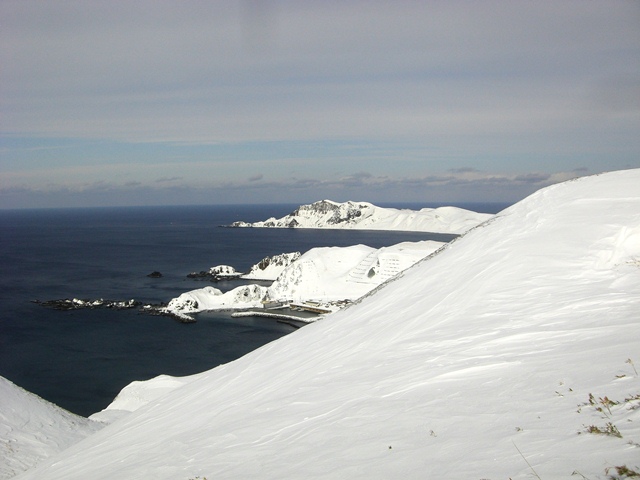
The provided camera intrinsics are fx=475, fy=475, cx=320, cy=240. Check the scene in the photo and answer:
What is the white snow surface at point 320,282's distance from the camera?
5066 centimetres

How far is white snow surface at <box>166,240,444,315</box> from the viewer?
50.7 m

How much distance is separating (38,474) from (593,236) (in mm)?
11336

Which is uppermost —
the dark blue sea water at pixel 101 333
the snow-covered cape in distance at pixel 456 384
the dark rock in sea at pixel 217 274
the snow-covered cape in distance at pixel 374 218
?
the snow-covered cape in distance at pixel 374 218

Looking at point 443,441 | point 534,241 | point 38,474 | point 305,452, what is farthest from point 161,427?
point 534,241

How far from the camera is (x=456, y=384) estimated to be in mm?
5551

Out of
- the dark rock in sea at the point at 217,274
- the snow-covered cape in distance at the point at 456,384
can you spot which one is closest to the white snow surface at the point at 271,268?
the dark rock in sea at the point at 217,274

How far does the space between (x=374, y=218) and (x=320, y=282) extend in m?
121

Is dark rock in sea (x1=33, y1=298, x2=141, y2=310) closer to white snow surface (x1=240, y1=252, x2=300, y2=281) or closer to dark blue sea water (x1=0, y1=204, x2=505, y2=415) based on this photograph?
dark blue sea water (x1=0, y1=204, x2=505, y2=415)

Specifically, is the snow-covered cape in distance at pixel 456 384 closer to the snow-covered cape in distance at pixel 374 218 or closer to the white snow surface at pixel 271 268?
the white snow surface at pixel 271 268

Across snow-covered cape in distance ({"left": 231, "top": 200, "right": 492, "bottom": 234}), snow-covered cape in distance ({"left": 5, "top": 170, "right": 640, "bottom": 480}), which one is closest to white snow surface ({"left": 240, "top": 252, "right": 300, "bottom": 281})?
snow-covered cape in distance ({"left": 5, "top": 170, "right": 640, "bottom": 480})

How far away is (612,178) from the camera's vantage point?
12.3 metres

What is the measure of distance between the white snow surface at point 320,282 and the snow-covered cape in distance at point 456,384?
130ft

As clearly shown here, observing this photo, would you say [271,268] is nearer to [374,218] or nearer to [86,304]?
[86,304]

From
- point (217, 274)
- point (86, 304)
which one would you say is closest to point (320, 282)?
point (217, 274)
